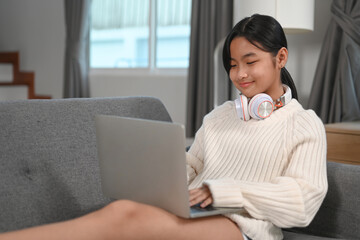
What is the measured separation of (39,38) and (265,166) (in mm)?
4326

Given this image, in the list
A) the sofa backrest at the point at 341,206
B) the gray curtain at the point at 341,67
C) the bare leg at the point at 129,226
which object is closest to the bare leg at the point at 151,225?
the bare leg at the point at 129,226

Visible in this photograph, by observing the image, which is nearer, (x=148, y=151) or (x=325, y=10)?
(x=148, y=151)

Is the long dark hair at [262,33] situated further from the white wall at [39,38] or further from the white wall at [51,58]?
the white wall at [39,38]

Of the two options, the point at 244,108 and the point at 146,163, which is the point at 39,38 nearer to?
the point at 244,108

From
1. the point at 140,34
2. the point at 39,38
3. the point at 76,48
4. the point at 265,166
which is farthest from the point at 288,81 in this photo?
the point at 39,38

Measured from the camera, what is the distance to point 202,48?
12.7ft

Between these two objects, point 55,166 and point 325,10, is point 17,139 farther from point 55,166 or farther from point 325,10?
point 325,10

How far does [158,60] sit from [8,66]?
205cm

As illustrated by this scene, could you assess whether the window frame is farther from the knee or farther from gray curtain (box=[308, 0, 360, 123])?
the knee

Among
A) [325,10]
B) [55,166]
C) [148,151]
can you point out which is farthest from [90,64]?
[148,151]

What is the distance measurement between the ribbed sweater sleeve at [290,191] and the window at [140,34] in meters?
2.95

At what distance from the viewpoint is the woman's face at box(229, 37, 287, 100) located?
1.52 metres

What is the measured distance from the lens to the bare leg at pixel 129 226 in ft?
3.84

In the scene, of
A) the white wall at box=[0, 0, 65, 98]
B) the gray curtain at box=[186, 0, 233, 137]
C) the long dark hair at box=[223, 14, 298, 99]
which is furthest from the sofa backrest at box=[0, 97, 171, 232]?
the white wall at box=[0, 0, 65, 98]
